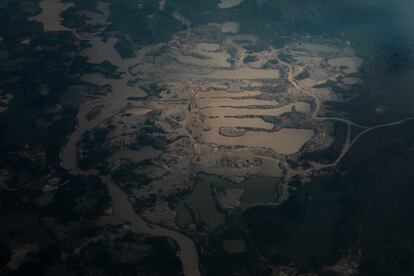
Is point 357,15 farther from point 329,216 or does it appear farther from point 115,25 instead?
point 329,216

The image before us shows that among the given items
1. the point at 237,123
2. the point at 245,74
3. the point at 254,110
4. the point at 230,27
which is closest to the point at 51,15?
the point at 230,27

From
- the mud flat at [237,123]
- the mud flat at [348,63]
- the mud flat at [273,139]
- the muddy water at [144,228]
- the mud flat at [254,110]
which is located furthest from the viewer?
the mud flat at [348,63]

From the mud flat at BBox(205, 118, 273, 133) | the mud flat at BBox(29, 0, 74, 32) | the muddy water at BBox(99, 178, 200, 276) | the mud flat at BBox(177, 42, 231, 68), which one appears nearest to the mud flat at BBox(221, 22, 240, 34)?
the mud flat at BBox(177, 42, 231, 68)

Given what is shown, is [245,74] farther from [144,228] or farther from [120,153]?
[144,228]

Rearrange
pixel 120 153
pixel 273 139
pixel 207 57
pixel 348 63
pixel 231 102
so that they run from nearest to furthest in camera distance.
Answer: pixel 120 153
pixel 273 139
pixel 231 102
pixel 348 63
pixel 207 57

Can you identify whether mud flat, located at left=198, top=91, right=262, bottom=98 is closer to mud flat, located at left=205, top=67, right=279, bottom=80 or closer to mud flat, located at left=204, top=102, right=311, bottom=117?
mud flat, located at left=204, top=102, right=311, bottom=117

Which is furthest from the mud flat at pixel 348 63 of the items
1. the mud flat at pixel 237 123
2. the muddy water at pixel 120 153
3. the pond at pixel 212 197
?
the muddy water at pixel 120 153

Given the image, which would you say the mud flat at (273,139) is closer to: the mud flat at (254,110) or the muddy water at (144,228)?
the mud flat at (254,110)
